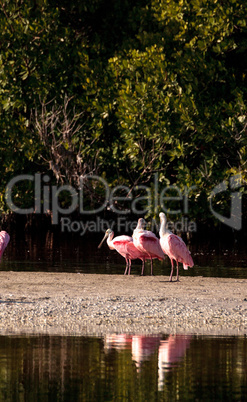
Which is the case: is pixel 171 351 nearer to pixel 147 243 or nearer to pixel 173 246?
pixel 173 246

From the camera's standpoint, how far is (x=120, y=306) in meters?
13.5

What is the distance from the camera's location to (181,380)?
8.63m

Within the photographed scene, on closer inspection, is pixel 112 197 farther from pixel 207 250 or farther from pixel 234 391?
pixel 234 391

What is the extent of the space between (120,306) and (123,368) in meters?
4.37

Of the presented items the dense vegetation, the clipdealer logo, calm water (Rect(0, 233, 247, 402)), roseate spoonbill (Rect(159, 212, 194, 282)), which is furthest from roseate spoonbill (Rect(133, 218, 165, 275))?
calm water (Rect(0, 233, 247, 402))

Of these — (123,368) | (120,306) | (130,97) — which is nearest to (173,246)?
(120,306)

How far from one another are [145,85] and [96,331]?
13.6m

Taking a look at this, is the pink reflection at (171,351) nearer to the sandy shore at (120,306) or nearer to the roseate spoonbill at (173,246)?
the sandy shore at (120,306)

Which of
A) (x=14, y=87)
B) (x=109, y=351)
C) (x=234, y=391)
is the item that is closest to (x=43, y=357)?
(x=109, y=351)

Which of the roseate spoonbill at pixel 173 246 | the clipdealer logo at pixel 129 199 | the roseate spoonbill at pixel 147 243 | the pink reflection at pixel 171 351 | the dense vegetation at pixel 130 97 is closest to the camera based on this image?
the pink reflection at pixel 171 351

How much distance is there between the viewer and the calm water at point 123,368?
26.8ft

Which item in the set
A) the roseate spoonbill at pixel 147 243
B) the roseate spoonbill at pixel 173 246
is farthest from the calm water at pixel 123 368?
the roseate spoonbill at pixel 147 243

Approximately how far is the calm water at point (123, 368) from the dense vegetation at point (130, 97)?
13.7 m

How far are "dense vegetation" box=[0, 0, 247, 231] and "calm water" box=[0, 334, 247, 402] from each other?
13.7 metres
